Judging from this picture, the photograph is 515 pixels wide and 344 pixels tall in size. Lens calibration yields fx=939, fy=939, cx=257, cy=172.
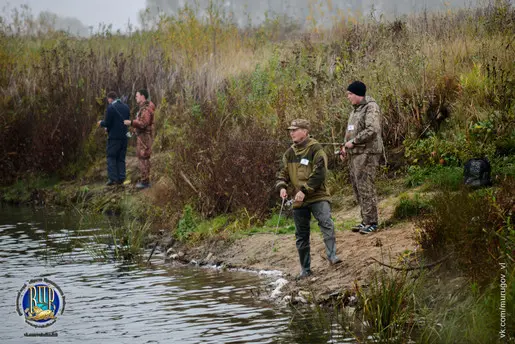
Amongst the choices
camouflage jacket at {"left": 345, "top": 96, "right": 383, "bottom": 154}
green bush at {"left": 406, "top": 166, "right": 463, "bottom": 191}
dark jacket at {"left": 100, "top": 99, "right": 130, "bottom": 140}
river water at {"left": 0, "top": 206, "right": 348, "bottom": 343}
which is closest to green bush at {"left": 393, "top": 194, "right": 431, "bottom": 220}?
green bush at {"left": 406, "top": 166, "right": 463, "bottom": 191}

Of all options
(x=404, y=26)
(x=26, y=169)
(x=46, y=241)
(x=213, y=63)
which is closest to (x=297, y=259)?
(x=46, y=241)

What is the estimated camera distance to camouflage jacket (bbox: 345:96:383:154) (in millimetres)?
12695

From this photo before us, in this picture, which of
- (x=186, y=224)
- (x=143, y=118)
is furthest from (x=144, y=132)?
(x=186, y=224)

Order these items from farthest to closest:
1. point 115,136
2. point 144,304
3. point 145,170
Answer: point 115,136, point 145,170, point 144,304

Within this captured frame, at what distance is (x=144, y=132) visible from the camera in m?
20.7

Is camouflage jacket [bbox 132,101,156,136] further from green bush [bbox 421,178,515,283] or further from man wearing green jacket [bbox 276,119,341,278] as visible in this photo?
green bush [bbox 421,178,515,283]

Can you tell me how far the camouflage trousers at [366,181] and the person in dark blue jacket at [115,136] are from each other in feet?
30.9

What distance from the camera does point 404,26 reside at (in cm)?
1989

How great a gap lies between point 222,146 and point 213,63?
6.90 meters

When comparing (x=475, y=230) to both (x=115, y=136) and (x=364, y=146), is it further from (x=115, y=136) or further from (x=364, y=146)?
(x=115, y=136)

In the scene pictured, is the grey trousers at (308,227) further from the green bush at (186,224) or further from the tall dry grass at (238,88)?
the green bush at (186,224)

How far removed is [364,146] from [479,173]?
5.47 feet

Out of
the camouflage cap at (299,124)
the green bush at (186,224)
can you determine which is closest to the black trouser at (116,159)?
the green bush at (186,224)

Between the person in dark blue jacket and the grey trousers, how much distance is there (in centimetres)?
1047
